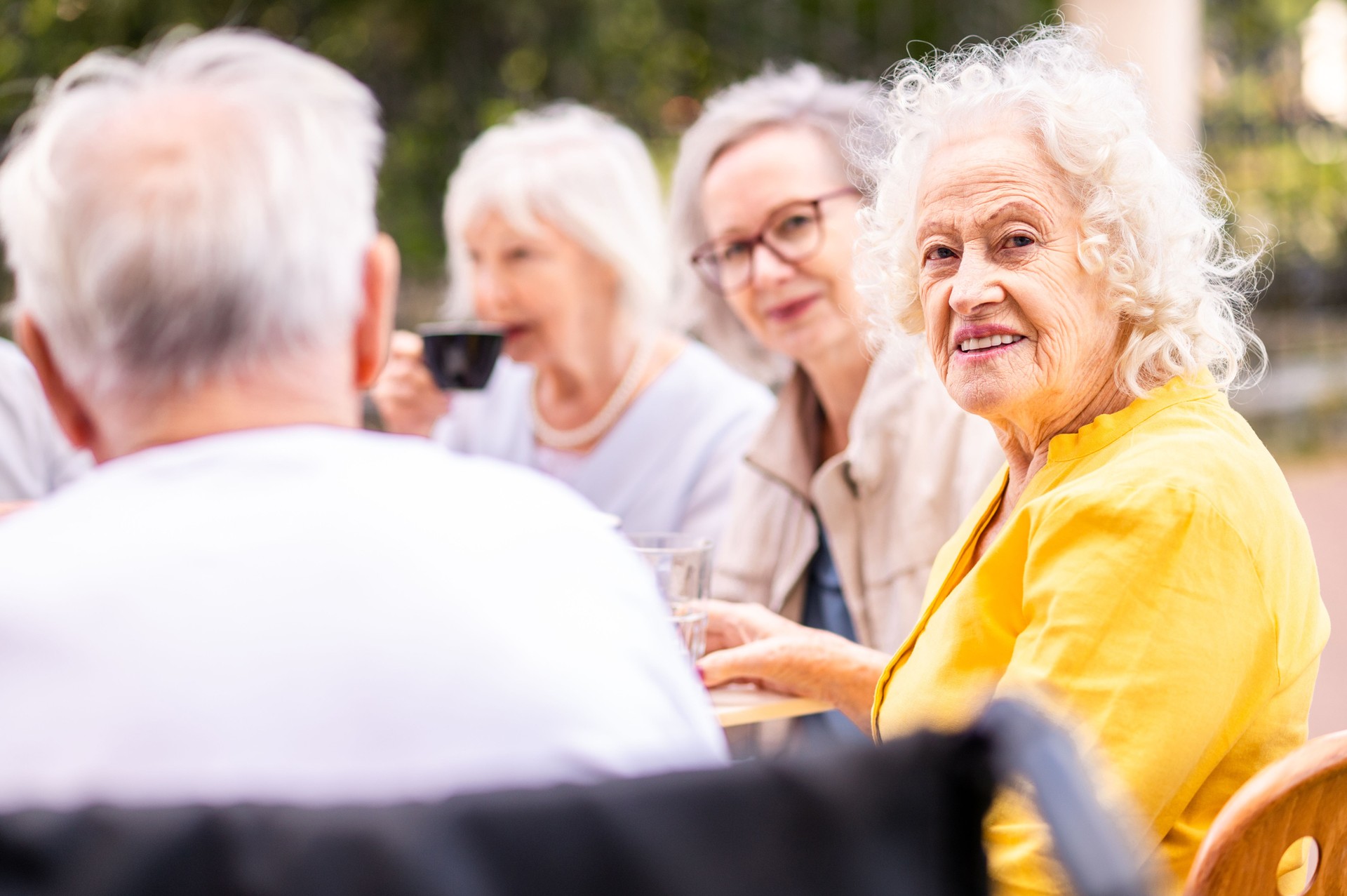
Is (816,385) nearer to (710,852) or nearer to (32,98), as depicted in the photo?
(710,852)

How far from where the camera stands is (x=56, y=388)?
1007 mm

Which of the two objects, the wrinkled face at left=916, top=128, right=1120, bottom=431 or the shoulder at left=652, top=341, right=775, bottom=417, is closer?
the wrinkled face at left=916, top=128, right=1120, bottom=431

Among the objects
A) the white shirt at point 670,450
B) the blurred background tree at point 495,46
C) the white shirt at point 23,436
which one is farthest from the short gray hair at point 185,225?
the blurred background tree at point 495,46

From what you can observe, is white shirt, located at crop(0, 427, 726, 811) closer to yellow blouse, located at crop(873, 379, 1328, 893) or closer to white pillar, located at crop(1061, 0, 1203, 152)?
yellow blouse, located at crop(873, 379, 1328, 893)

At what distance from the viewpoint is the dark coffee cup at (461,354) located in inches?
104

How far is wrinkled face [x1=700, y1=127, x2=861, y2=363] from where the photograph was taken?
2.50 meters

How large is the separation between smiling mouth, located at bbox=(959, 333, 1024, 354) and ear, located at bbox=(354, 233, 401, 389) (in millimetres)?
784

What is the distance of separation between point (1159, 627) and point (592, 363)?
6.91 feet

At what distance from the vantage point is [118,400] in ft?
3.11

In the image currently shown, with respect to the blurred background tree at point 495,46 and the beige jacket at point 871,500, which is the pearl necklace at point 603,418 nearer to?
the beige jacket at point 871,500

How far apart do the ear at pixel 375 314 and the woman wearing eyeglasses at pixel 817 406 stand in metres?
1.34

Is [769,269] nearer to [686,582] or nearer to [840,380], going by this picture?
[840,380]

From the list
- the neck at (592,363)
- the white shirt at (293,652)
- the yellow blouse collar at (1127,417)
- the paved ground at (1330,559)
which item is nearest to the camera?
the white shirt at (293,652)

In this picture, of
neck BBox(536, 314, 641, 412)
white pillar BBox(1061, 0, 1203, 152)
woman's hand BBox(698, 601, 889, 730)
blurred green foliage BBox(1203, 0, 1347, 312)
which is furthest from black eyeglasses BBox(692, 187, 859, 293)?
blurred green foliage BBox(1203, 0, 1347, 312)
